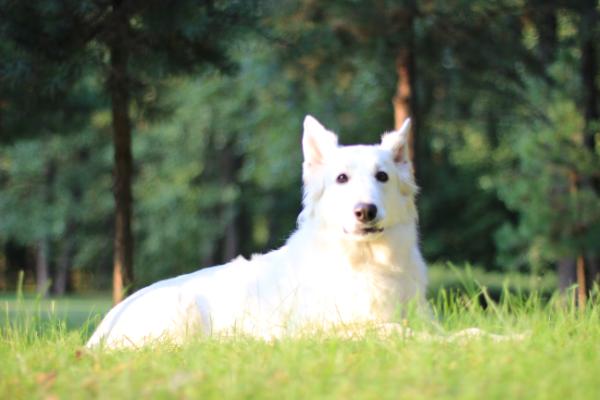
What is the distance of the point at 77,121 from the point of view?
16.7 m

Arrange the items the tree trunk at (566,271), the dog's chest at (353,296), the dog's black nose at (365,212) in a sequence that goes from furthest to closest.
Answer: the tree trunk at (566,271), the dog's chest at (353,296), the dog's black nose at (365,212)

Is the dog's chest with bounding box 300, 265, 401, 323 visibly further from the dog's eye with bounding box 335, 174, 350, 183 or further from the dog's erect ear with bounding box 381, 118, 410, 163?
the dog's erect ear with bounding box 381, 118, 410, 163

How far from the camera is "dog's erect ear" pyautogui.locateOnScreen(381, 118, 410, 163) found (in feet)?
21.8

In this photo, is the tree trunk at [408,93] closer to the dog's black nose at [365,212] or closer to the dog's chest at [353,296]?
the dog's chest at [353,296]

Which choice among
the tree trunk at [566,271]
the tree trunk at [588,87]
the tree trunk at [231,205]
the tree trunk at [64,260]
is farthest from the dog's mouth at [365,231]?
the tree trunk at [64,260]

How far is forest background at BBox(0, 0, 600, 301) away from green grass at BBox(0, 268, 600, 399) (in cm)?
137

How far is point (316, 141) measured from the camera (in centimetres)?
666

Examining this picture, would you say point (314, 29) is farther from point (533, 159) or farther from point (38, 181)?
point (38, 181)

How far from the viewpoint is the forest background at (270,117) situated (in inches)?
405

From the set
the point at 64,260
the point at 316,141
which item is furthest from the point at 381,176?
the point at 64,260

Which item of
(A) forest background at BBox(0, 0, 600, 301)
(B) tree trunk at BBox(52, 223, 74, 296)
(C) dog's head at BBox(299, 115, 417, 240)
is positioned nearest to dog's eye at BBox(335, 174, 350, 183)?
(C) dog's head at BBox(299, 115, 417, 240)

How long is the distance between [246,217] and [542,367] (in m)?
29.5

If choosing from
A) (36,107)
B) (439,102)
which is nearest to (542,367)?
(36,107)

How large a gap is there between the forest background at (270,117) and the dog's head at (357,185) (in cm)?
190
